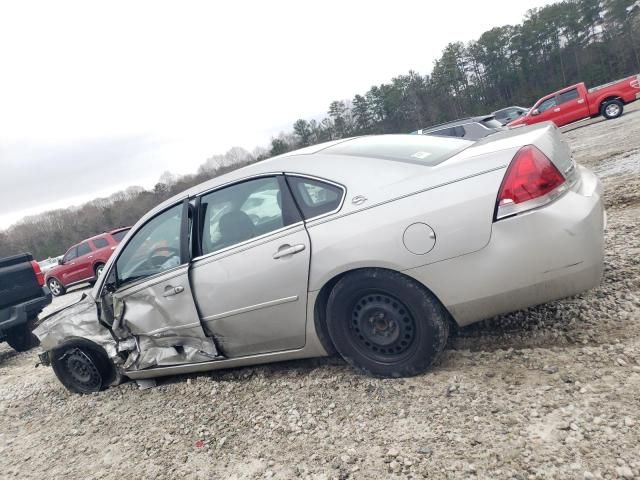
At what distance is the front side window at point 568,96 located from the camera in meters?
18.7

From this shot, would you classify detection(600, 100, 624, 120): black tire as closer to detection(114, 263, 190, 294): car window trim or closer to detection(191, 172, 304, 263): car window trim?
detection(191, 172, 304, 263): car window trim

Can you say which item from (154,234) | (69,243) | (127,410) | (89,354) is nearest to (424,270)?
(154,234)

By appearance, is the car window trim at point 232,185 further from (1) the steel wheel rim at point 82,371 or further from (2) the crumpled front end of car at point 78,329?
(1) the steel wheel rim at point 82,371

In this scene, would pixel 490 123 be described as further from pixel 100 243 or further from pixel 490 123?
pixel 100 243

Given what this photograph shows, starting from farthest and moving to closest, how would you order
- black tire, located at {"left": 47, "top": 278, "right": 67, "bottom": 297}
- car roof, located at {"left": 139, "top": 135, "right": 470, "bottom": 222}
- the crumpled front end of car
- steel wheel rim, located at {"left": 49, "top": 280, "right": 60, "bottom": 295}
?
1. steel wheel rim, located at {"left": 49, "top": 280, "right": 60, "bottom": 295}
2. black tire, located at {"left": 47, "top": 278, "right": 67, "bottom": 297}
3. the crumpled front end of car
4. car roof, located at {"left": 139, "top": 135, "right": 470, "bottom": 222}

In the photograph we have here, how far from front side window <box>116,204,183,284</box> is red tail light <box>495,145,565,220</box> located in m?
2.30

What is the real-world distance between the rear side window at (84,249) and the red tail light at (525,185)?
15454 millimetres

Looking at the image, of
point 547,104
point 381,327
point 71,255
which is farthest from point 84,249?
point 547,104

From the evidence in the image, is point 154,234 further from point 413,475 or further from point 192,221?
point 413,475

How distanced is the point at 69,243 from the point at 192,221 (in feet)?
172

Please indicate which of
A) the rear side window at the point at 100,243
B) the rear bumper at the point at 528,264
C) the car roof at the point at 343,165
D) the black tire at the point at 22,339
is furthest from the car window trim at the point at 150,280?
the rear side window at the point at 100,243

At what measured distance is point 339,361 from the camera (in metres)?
3.47

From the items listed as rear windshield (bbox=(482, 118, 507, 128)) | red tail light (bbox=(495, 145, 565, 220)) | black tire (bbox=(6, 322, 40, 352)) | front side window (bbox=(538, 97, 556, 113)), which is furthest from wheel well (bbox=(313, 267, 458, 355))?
front side window (bbox=(538, 97, 556, 113))

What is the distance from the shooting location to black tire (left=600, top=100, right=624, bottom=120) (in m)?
17.6
